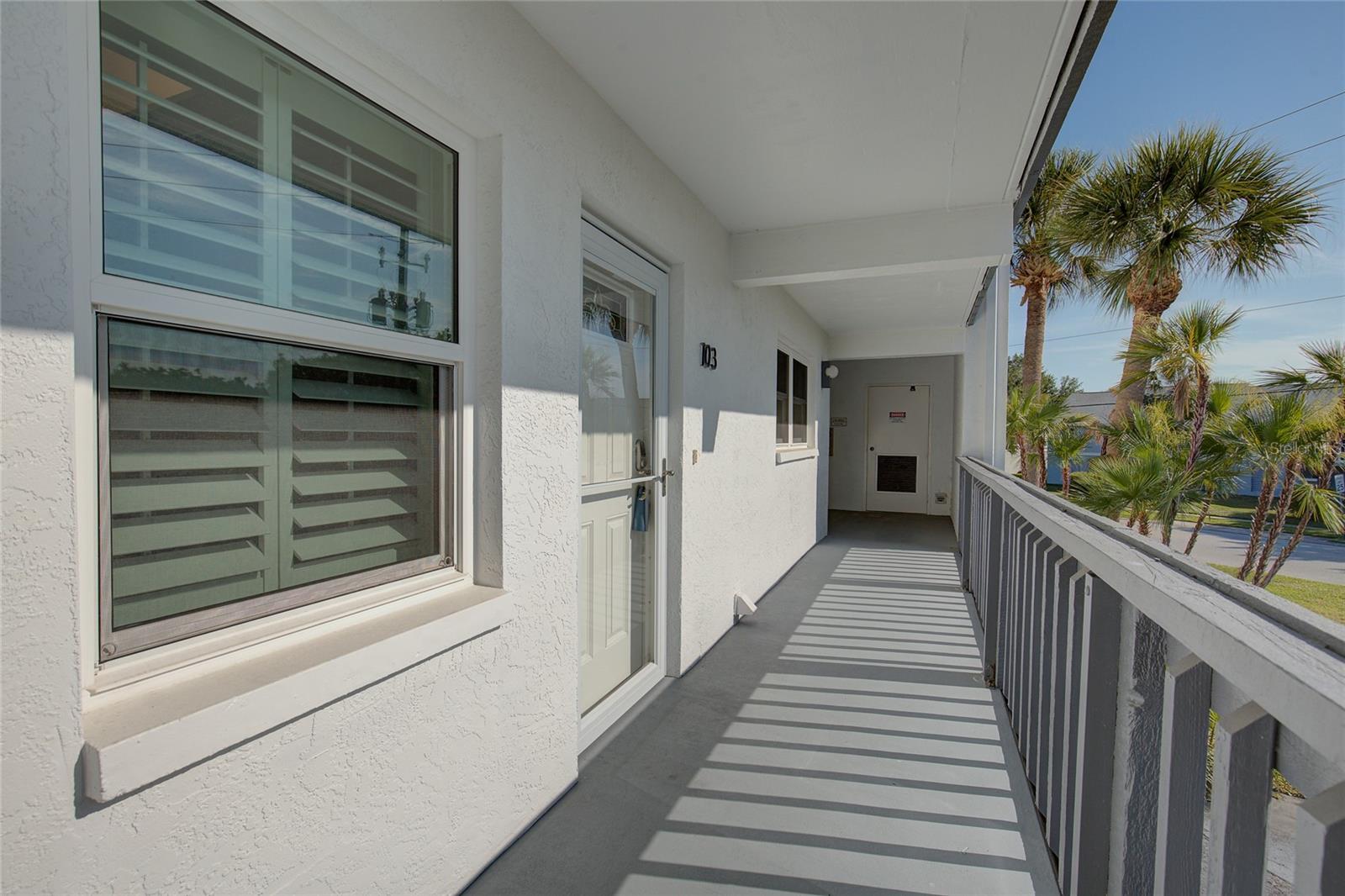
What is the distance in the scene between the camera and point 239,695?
112 cm

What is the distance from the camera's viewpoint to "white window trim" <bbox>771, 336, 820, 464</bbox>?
5.51m

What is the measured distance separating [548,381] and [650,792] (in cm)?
150

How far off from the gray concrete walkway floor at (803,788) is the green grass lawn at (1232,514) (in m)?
4.49

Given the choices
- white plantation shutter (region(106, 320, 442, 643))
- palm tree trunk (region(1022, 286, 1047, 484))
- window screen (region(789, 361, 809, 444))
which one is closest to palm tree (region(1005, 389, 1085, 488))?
palm tree trunk (region(1022, 286, 1047, 484))

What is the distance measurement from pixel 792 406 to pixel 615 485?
3.74m

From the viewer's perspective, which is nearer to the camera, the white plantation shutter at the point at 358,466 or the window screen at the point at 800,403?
the white plantation shutter at the point at 358,466

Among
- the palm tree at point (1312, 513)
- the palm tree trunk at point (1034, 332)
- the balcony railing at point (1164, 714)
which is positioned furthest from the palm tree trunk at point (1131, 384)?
the balcony railing at point (1164, 714)

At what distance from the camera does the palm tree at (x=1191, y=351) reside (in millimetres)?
6176

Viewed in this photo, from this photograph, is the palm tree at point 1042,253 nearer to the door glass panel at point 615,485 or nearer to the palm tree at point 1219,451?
the palm tree at point 1219,451

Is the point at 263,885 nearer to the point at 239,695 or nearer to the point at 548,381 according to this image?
the point at 239,695

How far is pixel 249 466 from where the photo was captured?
1.27 m

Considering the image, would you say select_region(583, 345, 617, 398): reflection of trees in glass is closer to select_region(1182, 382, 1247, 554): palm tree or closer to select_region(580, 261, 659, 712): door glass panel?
select_region(580, 261, 659, 712): door glass panel

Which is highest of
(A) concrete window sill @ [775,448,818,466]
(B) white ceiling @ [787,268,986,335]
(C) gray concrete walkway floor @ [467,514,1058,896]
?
(B) white ceiling @ [787,268,986,335]

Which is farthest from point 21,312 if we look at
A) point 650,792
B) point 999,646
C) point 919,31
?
point 999,646
